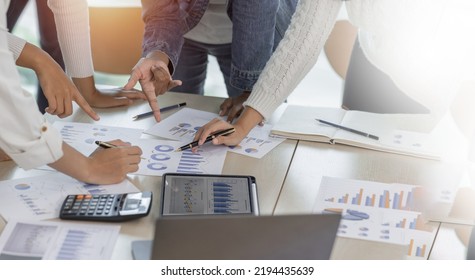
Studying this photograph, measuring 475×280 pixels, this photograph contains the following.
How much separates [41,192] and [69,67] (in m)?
0.56

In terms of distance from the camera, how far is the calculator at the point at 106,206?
3.54 feet

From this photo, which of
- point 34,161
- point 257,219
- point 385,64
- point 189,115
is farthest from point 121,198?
point 385,64

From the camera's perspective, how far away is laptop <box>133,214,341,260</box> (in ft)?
2.63

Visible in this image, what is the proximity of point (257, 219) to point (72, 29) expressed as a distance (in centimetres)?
100

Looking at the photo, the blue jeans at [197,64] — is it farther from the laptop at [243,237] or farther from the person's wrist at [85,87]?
the laptop at [243,237]

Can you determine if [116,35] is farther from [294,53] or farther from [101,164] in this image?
[101,164]

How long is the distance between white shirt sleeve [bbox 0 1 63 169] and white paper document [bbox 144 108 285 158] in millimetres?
399

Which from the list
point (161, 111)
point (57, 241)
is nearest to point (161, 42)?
point (161, 111)

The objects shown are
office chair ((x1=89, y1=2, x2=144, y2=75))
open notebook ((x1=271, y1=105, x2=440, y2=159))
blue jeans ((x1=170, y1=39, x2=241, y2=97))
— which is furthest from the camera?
office chair ((x1=89, y1=2, x2=144, y2=75))

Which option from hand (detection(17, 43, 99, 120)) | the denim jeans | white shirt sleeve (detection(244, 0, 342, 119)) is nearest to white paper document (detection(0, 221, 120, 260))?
hand (detection(17, 43, 99, 120))

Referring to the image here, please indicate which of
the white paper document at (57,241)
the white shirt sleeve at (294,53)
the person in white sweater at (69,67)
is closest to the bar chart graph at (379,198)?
the white shirt sleeve at (294,53)

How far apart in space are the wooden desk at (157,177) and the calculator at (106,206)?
0.06 ft

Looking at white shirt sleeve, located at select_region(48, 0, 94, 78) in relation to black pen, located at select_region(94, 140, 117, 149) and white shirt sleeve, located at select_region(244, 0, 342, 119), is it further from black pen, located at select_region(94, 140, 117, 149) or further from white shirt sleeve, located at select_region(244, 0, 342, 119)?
white shirt sleeve, located at select_region(244, 0, 342, 119)

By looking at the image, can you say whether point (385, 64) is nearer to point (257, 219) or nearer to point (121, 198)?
point (121, 198)
